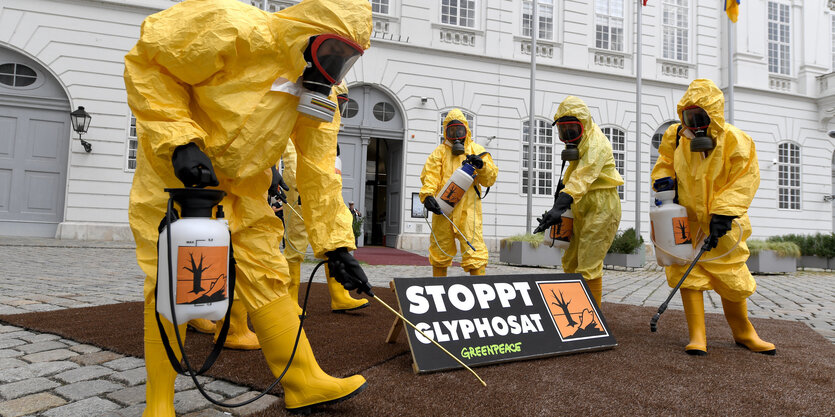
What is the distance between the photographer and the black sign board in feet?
8.59

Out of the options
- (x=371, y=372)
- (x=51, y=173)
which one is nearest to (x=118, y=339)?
(x=371, y=372)

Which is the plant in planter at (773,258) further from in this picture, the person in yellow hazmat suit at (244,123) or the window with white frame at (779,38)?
the window with white frame at (779,38)

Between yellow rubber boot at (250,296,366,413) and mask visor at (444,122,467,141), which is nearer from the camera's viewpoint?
yellow rubber boot at (250,296,366,413)

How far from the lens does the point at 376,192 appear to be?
1819cm

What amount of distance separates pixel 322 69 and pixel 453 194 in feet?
Result: 11.5

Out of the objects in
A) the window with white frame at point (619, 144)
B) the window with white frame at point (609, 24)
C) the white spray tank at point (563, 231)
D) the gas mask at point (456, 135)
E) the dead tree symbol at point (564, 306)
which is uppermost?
the window with white frame at point (609, 24)

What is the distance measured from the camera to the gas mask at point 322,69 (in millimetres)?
1810

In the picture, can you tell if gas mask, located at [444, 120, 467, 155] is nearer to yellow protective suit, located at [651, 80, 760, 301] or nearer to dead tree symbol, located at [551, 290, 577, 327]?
yellow protective suit, located at [651, 80, 760, 301]

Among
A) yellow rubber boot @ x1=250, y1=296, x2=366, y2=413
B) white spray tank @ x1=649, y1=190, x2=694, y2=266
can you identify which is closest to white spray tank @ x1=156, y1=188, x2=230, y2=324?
yellow rubber boot @ x1=250, y1=296, x2=366, y2=413

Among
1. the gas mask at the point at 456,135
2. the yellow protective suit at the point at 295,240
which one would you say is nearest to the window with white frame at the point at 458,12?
the gas mask at the point at 456,135

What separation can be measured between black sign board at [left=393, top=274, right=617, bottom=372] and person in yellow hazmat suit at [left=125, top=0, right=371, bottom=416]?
2.29ft

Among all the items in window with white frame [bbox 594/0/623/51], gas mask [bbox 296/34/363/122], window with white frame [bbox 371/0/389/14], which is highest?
window with white frame [bbox 594/0/623/51]

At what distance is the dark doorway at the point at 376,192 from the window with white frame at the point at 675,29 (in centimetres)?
1083

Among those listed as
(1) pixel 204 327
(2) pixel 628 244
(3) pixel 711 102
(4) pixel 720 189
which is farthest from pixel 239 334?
(2) pixel 628 244
